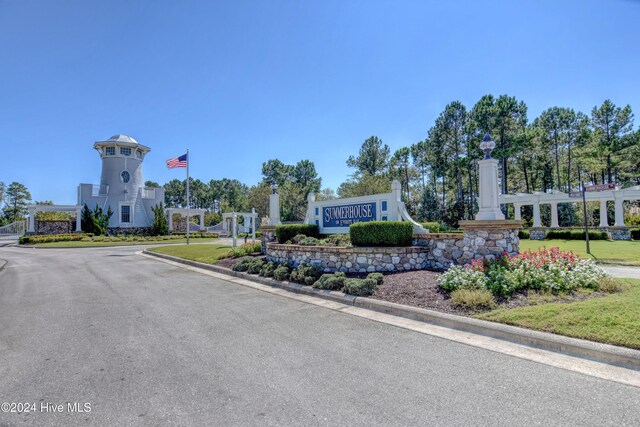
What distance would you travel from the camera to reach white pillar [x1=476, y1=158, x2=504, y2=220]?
8.02m

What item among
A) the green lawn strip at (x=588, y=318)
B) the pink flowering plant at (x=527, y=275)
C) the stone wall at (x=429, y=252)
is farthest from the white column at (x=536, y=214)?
the green lawn strip at (x=588, y=318)

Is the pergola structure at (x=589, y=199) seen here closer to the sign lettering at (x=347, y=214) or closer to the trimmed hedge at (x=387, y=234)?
the sign lettering at (x=347, y=214)

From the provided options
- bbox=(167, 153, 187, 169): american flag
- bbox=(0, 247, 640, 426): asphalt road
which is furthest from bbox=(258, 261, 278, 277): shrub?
bbox=(167, 153, 187, 169): american flag

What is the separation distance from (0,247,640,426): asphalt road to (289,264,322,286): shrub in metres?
2.08

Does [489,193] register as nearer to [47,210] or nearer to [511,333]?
[511,333]

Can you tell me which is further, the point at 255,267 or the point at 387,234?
the point at 255,267

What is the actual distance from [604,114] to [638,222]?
53.4ft

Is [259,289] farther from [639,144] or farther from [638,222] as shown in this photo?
[639,144]

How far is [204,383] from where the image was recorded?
3.38 meters

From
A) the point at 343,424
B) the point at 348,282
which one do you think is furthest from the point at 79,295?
the point at 343,424

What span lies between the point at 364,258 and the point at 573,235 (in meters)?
21.4

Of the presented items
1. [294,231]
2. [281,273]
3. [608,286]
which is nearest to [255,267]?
[281,273]

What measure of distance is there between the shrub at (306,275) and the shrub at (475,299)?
3601 millimetres

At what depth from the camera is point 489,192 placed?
819 cm
